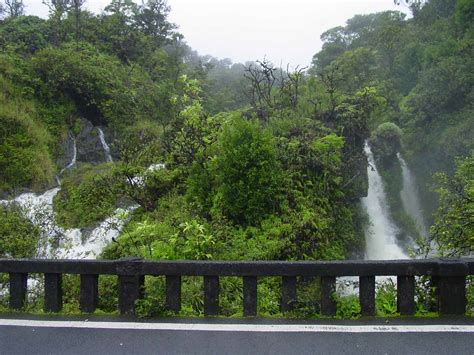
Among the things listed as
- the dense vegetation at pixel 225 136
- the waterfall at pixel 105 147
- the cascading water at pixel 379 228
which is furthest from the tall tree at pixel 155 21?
the cascading water at pixel 379 228

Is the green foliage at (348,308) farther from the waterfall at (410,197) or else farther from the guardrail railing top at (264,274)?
the waterfall at (410,197)

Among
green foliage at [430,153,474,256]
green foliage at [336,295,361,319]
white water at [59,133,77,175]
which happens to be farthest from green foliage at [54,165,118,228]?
green foliage at [336,295,361,319]

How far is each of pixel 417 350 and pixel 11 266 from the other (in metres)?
4.45

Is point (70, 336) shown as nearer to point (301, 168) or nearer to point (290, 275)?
point (290, 275)

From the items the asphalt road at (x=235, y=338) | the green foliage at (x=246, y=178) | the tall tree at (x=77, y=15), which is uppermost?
the tall tree at (x=77, y=15)

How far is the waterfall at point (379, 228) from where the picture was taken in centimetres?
1786

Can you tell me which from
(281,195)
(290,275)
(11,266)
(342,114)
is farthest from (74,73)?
(290,275)

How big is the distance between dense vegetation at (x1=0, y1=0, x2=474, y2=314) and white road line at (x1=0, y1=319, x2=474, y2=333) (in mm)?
415

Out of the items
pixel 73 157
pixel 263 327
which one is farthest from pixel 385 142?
pixel 263 327

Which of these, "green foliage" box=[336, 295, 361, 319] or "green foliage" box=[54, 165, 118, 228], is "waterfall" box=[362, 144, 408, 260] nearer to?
"green foliage" box=[54, 165, 118, 228]

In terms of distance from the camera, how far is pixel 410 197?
2644 cm

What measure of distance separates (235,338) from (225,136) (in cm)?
684

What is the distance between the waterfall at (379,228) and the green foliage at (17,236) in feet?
38.7

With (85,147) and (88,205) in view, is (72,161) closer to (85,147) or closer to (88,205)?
(85,147)
